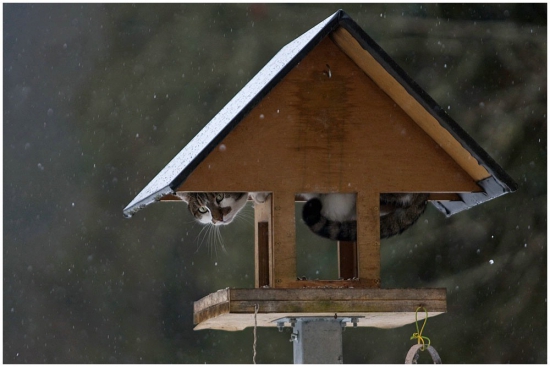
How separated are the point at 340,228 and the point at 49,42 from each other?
5.27 meters

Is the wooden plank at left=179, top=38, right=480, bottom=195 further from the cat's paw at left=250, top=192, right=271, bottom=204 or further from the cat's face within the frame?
the cat's face

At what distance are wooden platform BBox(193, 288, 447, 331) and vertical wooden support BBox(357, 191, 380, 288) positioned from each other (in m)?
0.14

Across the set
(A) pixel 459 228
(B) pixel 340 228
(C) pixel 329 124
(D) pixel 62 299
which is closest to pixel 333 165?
(C) pixel 329 124

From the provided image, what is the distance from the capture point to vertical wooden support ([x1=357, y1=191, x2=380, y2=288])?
3232mm

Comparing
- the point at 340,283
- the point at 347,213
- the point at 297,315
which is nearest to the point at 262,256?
the point at 347,213

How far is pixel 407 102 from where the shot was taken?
3264 mm

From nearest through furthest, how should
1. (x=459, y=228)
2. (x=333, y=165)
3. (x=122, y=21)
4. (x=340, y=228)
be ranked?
(x=333, y=165) < (x=340, y=228) < (x=459, y=228) < (x=122, y=21)

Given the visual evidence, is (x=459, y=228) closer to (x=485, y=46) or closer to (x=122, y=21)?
(x=485, y=46)

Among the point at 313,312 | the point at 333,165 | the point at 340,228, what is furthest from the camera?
the point at 340,228

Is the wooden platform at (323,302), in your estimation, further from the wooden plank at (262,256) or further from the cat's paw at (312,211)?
the cat's paw at (312,211)

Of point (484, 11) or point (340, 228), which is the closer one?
point (340, 228)

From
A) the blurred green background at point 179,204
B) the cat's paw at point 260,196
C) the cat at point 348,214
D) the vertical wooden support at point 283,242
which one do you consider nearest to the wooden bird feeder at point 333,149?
the vertical wooden support at point 283,242

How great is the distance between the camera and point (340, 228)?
11.7ft

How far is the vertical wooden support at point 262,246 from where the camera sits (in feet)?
11.5
